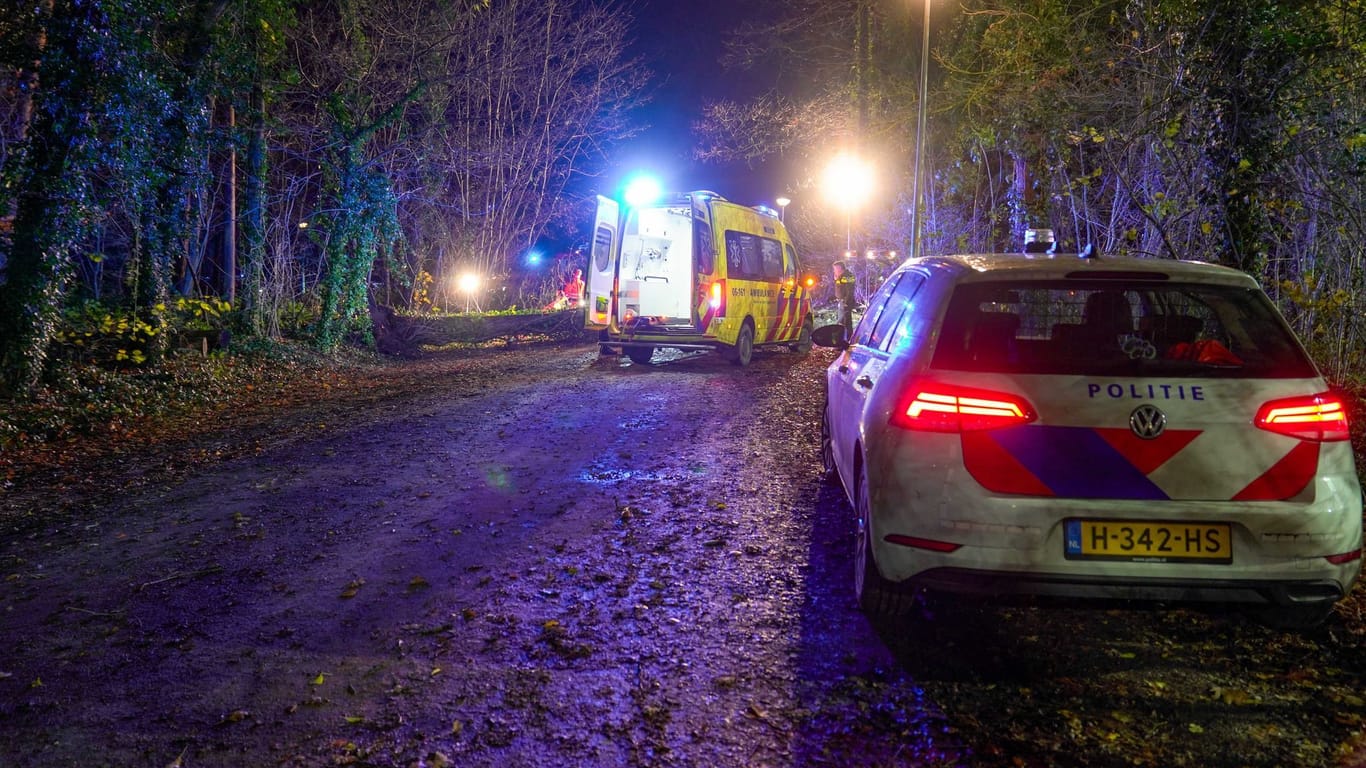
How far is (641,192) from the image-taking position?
49.5 ft

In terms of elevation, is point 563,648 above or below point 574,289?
below

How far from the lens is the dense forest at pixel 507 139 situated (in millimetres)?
9727

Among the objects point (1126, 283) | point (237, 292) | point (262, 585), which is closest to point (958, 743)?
point (1126, 283)

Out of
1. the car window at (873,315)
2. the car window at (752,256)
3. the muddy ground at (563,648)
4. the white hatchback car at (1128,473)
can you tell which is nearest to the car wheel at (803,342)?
the car window at (752,256)

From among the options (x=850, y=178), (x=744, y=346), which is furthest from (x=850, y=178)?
(x=744, y=346)

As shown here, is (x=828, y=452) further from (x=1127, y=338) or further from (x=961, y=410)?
(x=961, y=410)

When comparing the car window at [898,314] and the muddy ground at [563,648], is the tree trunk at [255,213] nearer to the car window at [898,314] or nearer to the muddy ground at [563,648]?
the muddy ground at [563,648]

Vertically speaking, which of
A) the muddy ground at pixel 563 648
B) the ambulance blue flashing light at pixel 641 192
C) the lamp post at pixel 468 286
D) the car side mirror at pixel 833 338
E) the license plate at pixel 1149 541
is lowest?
the muddy ground at pixel 563 648

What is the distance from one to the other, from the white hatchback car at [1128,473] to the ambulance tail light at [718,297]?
11.0 metres

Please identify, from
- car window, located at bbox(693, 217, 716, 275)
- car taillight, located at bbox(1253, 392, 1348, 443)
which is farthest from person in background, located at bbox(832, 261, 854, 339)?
car taillight, located at bbox(1253, 392, 1348, 443)

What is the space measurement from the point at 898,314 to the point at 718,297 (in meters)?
10.1

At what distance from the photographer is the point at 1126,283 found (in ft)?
12.4

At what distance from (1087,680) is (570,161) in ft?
89.6

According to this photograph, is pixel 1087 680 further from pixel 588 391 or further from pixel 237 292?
pixel 237 292
